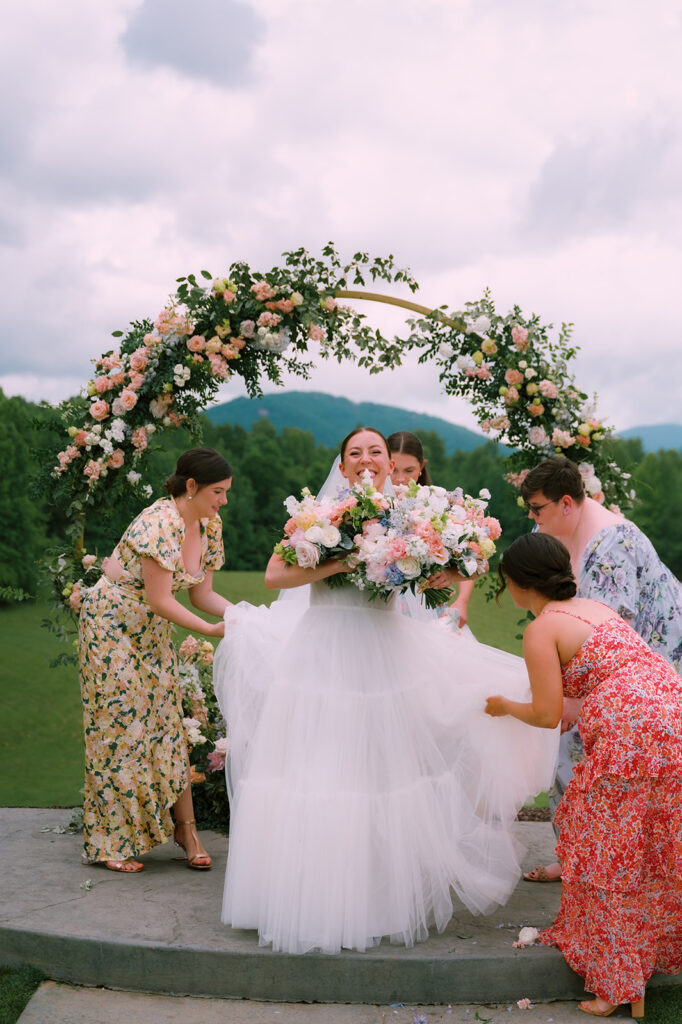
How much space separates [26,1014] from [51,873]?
4.09 feet

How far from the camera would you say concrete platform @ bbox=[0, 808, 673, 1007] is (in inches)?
153

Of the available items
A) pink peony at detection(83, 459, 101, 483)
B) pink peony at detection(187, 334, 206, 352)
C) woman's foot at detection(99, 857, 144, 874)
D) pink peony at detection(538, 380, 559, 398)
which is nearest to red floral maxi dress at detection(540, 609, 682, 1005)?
woman's foot at detection(99, 857, 144, 874)

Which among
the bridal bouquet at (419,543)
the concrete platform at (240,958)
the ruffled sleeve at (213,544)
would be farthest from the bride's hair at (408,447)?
the concrete platform at (240,958)

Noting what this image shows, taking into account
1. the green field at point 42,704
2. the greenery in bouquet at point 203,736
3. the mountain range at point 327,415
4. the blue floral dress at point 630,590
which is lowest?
the green field at point 42,704

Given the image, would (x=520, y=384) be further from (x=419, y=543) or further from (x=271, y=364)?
(x=419, y=543)

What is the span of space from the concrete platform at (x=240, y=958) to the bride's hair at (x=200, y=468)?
2.09 m

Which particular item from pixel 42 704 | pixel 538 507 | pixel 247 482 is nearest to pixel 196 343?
pixel 538 507

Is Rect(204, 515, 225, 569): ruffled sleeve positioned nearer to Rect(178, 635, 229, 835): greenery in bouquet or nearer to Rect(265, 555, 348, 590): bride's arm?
Rect(178, 635, 229, 835): greenery in bouquet

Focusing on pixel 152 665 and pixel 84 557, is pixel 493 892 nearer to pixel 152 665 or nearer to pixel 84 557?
pixel 152 665

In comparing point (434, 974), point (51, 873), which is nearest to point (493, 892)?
point (434, 974)

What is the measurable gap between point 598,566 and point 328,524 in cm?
148

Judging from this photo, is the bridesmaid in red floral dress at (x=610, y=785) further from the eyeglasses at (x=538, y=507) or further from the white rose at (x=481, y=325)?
the white rose at (x=481, y=325)

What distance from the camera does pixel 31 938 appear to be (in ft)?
13.5

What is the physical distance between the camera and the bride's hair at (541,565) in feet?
12.8
